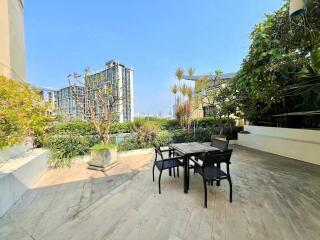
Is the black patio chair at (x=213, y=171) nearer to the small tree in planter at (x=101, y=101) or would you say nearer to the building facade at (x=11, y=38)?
the small tree in planter at (x=101, y=101)

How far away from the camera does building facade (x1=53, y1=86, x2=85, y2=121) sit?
4.91 meters

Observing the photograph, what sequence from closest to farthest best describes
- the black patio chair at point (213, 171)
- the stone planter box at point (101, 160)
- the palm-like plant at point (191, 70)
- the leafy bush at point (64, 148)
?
the black patio chair at point (213, 171) → the stone planter box at point (101, 160) → the leafy bush at point (64, 148) → the palm-like plant at point (191, 70)

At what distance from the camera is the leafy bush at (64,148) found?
15.2 ft

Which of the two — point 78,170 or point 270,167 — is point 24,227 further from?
point 270,167

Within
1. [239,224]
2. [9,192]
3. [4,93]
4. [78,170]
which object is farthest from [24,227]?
[239,224]

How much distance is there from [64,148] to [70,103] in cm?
195

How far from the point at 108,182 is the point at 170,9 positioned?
7.27m

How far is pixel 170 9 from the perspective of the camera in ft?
23.7

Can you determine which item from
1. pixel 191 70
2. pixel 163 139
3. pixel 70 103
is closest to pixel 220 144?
pixel 163 139

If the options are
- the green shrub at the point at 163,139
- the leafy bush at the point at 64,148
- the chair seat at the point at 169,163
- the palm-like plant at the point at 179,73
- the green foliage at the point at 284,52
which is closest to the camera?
the green foliage at the point at 284,52

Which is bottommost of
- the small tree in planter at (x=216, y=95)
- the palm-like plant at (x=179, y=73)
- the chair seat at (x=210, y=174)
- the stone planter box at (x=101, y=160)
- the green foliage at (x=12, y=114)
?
the stone planter box at (x=101, y=160)

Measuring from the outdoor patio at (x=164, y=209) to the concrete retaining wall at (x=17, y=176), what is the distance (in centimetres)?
14

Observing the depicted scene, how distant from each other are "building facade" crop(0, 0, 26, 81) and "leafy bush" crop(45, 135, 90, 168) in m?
2.14

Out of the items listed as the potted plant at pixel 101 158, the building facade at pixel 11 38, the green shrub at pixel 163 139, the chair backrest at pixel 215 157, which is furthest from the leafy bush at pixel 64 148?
the chair backrest at pixel 215 157
